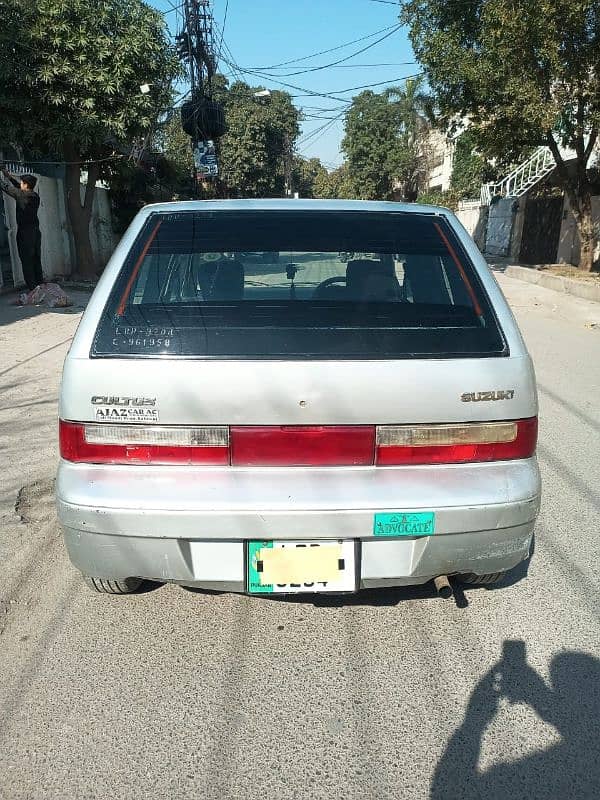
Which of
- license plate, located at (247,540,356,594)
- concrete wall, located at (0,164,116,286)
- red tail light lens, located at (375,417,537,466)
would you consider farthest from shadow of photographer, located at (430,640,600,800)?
concrete wall, located at (0,164,116,286)

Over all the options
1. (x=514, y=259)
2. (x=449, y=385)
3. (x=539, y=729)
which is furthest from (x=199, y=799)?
(x=514, y=259)

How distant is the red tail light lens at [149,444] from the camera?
2.34 metres

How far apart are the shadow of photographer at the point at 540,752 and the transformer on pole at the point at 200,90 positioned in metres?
20.4

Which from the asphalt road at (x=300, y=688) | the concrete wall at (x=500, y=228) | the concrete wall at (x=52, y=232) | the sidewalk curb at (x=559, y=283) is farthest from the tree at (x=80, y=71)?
the concrete wall at (x=500, y=228)

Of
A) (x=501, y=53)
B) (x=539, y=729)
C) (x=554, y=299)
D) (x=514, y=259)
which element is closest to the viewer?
(x=539, y=729)

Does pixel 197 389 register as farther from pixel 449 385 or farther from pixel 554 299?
pixel 554 299

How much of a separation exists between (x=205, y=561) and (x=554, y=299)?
13.0m

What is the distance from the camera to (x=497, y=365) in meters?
2.40

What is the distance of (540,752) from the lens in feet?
7.11

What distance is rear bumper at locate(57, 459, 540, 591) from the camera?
229cm

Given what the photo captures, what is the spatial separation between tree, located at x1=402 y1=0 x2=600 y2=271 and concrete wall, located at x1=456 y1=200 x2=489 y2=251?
37.7 feet

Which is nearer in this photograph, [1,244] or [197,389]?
[197,389]

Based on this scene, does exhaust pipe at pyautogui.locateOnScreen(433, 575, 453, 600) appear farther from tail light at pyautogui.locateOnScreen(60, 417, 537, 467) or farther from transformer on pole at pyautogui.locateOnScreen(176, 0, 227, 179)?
transformer on pole at pyautogui.locateOnScreen(176, 0, 227, 179)

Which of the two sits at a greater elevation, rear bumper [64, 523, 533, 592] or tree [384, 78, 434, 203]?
tree [384, 78, 434, 203]
